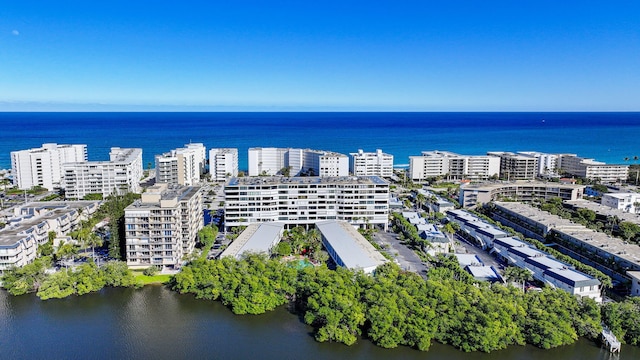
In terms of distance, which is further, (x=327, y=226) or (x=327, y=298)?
(x=327, y=226)

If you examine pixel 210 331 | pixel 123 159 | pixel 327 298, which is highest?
pixel 123 159

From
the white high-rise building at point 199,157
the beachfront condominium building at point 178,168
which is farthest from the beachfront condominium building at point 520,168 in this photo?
the beachfront condominium building at point 178,168

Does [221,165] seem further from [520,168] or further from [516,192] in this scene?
[520,168]

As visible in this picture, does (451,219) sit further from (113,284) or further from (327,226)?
(113,284)

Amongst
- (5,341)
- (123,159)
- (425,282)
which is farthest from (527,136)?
(5,341)

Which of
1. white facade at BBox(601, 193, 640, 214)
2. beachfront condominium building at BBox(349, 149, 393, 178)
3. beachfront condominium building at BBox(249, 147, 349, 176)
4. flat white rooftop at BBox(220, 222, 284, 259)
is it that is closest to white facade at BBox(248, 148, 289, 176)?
beachfront condominium building at BBox(249, 147, 349, 176)

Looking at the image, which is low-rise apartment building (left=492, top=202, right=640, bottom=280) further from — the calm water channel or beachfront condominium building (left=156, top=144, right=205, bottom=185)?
beachfront condominium building (left=156, top=144, right=205, bottom=185)

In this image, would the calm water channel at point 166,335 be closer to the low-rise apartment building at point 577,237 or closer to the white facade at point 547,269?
the white facade at point 547,269
